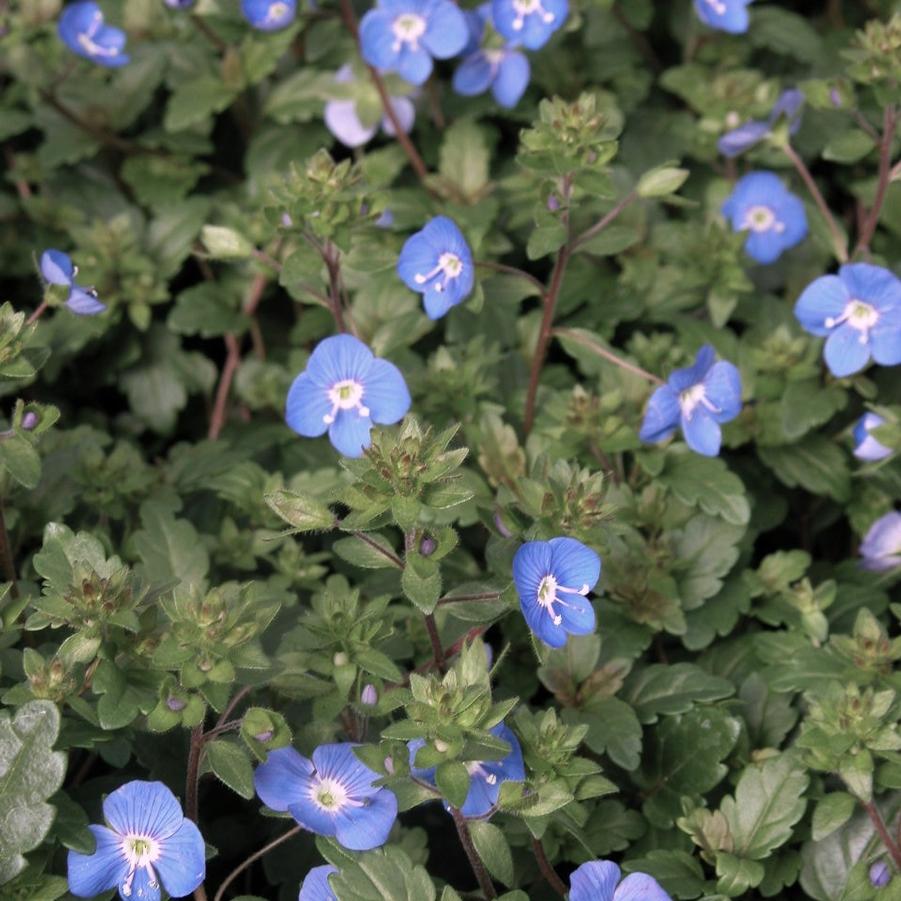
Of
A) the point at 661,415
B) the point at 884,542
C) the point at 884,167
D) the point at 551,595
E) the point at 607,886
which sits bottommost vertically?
the point at 884,542

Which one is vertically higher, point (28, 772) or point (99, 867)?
point (28, 772)

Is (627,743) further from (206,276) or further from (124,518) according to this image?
(206,276)

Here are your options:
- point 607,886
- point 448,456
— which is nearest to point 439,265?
point 448,456

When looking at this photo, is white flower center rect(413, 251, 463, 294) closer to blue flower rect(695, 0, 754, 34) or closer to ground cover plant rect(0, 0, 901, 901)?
ground cover plant rect(0, 0, 901, 901)

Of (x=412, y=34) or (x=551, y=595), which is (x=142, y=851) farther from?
(x=412, y=34)

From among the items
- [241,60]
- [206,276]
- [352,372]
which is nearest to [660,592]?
[352,372]

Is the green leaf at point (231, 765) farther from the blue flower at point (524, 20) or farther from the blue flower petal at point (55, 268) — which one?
the blue flower at point (524, 20)

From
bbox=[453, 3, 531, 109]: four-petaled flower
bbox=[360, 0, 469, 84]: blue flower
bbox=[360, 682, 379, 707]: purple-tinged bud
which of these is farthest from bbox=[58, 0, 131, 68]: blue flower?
bbox=[360, 682, 379, 707]: purple-tinged bud

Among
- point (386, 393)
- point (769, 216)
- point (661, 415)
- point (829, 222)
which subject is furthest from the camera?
point (769, 216)
